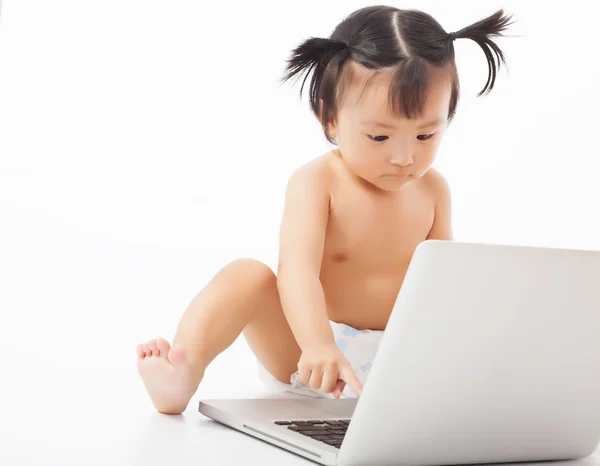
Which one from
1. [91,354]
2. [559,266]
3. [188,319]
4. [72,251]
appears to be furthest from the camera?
[72,251]

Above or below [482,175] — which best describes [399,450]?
below

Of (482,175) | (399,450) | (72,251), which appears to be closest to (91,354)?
(72,251)

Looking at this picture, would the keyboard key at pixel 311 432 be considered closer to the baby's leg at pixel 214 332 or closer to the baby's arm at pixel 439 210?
the baby's leg at pixel 214 332

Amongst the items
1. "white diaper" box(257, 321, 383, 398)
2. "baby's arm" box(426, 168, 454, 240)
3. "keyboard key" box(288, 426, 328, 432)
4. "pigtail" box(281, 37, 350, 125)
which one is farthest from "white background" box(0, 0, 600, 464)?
"keyboard key" box(288, 426, 328, 432)

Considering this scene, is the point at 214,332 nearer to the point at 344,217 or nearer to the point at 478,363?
the point at 344,217

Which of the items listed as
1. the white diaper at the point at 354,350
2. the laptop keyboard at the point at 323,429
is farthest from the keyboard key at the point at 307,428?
the white diaper at the point at 354,350

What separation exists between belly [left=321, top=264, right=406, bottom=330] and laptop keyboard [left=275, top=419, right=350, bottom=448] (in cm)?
29

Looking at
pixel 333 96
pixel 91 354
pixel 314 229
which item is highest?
pixel 333 96

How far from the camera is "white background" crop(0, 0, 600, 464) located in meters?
1.94

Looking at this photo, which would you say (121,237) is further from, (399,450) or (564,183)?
(399,450)

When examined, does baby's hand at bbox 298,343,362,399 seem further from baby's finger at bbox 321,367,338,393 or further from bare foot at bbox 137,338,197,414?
bare foot at bbox 137,338,197,414

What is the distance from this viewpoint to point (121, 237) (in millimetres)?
1997

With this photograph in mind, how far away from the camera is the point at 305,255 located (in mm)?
1088

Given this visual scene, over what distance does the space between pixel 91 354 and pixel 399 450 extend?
33.3 inches
